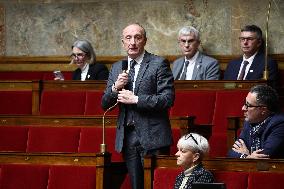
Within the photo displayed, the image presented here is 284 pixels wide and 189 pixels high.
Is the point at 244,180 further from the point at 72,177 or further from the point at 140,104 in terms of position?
the point at 72,177

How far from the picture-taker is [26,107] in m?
2.57

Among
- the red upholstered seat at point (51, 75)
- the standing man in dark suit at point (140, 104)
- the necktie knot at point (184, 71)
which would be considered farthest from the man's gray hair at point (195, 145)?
the red upholstered seat at point (51, 75)

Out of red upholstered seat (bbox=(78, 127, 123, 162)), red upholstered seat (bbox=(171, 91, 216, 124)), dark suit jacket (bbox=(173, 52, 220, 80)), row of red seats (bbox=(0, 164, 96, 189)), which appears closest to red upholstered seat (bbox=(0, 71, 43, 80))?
dark suit jacket (bbox=(173, 52, 220, 80))

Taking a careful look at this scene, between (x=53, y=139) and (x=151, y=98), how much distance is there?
0.50 meters

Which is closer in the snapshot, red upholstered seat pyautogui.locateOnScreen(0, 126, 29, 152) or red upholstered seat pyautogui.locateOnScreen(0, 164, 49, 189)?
red upholstered seat pyautogui.locateOnScreen(0, 164, 49, 189)

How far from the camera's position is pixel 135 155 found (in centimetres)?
179

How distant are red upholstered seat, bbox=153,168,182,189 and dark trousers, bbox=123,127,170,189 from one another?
0.09 meters

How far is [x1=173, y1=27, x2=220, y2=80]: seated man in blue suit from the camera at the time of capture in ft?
8.44

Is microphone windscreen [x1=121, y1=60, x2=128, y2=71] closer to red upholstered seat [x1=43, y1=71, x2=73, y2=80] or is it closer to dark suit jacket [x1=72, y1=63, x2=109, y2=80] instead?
dark suit jacket [x1=72, y1=63, x2=109, y2=80]

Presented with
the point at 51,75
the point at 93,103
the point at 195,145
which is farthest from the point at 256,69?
the point at 195,145

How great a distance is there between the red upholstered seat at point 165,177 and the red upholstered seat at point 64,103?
0.81 m

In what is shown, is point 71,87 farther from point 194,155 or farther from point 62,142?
point 194,155

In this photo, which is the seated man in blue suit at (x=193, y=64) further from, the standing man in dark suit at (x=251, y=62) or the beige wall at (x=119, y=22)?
the beige wall at (x=119, y=22)

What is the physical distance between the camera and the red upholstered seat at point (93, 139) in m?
2.13
